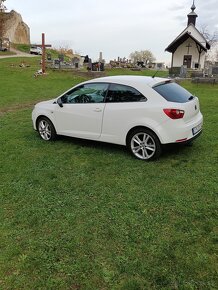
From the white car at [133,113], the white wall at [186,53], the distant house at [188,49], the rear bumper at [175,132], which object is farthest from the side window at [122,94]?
the white wall at [186,53]

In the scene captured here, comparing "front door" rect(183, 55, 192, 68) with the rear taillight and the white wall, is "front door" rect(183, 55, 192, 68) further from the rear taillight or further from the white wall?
the rear taillight

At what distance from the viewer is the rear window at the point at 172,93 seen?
5.30 meters

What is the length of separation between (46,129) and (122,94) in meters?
2.25

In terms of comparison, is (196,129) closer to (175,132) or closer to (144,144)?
(175,132)

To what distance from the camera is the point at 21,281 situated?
2.71 metres

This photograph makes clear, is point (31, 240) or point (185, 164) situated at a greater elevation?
point (185, 164)

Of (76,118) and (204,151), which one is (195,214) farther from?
(76,118)

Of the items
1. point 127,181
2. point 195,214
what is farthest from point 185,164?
point 195,214

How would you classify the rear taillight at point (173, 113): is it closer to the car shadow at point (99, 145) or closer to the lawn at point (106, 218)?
the lawn at point (106, 218)

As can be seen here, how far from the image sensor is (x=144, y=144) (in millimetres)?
5426

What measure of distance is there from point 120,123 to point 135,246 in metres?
2.89

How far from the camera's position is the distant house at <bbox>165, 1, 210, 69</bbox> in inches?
1469

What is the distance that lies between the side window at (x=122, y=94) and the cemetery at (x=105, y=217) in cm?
112

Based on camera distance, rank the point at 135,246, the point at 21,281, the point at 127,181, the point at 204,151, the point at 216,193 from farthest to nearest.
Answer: the point at 204,151
the point at 127,181
the point at 216,193
the point at 135,246
the point at 21,281
